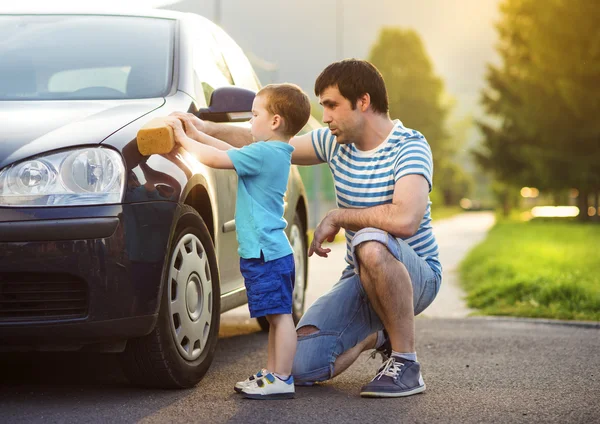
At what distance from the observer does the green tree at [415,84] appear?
5862 cm

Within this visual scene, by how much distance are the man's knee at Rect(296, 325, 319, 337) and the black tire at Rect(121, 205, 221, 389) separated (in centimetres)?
→ 42

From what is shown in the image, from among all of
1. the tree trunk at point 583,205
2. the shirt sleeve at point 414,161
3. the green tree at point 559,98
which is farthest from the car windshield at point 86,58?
the tree trunk at point 583,205

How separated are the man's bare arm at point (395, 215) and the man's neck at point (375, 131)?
26 cm

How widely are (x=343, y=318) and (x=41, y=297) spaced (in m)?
1.42

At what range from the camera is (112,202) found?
12.4ft

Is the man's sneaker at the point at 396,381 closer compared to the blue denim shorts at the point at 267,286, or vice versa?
the blue denim shorts at the point at 267,286

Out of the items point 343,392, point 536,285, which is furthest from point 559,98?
point 343,392

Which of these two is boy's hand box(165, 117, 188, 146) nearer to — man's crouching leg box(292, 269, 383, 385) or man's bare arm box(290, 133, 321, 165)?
man's bare arm box(290, 133, 321, 165)

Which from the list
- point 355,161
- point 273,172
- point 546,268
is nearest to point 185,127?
point 273,172

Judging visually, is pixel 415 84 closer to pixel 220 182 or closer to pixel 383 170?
pixel 220 182

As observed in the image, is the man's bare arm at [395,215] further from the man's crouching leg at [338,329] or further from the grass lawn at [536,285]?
the grass lawn at [536,285]

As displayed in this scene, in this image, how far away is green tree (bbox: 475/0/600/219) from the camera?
2892cm

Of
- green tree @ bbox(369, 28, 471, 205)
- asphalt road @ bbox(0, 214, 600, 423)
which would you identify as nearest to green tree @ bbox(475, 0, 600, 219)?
asphalt road @ bbox(0, 214, 600, 423)

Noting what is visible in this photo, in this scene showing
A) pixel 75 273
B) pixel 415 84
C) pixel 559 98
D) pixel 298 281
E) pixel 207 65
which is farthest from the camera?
pixel 415 84
